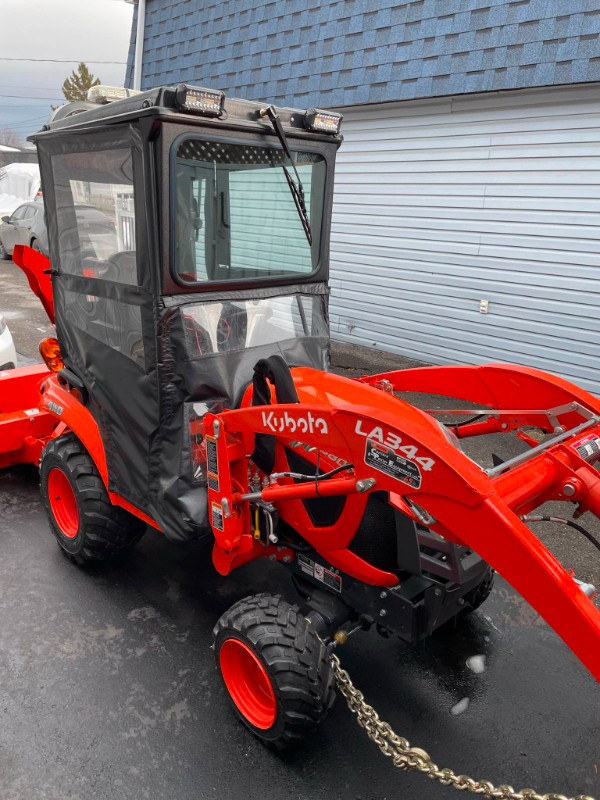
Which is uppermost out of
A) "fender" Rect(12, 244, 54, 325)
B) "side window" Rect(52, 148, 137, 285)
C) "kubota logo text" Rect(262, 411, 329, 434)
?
"side window" Rect(52, 148, 137, 285)

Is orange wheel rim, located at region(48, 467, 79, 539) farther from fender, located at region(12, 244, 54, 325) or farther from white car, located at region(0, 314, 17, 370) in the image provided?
white car, located at region(0, 314, 17, 370)

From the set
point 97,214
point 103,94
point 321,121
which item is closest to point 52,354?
point 97,214

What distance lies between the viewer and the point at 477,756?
8.79ft

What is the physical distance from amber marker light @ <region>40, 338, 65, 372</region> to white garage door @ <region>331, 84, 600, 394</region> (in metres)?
4.87

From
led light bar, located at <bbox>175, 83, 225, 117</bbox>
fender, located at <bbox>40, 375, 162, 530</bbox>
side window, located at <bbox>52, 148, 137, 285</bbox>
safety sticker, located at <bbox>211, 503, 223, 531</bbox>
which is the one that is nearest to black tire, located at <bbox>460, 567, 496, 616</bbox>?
safety sticker, located at <bbox>211, 503, 223, 531</bbox>

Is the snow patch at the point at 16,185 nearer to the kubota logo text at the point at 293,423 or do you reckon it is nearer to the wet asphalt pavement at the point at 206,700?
the wet asphalt pavement at the point at 206,700

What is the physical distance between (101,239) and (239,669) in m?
2.07

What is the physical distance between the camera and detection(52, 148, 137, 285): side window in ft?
9.13

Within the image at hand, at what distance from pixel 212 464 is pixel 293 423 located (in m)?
0.53

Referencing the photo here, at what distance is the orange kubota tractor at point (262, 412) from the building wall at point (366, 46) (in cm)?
388

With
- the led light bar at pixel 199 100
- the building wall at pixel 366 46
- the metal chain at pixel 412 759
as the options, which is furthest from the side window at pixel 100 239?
the building wall at pixel 366 46

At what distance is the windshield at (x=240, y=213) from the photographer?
8.84 feet

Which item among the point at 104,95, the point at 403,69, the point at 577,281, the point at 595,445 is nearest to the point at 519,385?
the point at 595,445

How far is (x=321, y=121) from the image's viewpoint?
308 cm
